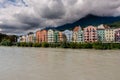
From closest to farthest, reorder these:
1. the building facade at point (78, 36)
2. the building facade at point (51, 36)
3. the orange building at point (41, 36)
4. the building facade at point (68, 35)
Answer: the building facade at point (78, 36), the building facade at point (68, 35), the building facade at point (51, 36), the orange building at point (41, 36)

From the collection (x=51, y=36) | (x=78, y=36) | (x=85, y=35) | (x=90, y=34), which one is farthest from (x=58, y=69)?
(x=51, y=36)

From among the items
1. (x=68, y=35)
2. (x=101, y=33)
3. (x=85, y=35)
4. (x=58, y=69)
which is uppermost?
(x=101, y=33)

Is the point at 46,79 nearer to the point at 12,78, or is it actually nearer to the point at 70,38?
the point at 12,78

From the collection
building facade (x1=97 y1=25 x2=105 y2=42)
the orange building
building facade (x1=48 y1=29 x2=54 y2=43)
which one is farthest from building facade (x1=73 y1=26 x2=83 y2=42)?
the orange building

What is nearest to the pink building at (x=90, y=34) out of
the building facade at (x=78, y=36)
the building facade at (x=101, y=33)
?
the building facade at (x=101, y=33)

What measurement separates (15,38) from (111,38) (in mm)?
28346

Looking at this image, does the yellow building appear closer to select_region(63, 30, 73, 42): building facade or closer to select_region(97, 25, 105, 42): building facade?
select_region(97, 25, 105, 42): building facade

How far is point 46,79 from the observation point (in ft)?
17.8

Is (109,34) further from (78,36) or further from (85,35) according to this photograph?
(78,36)

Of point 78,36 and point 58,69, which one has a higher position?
point 78,36

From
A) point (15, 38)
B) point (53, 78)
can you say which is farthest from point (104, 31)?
point (53, 78)

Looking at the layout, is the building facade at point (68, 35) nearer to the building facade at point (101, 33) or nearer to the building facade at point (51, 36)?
the building facade at point (51, 36)

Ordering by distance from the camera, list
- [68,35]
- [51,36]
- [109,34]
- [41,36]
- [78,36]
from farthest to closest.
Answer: [41,36] → [51,36] → [68,35] → [78,36] → [109,34]

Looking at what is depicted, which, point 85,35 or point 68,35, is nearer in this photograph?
point 85,35
